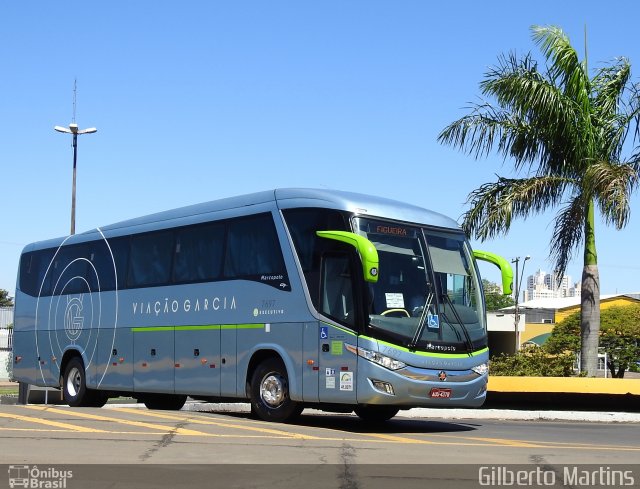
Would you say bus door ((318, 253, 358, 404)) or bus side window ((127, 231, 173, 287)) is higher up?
bus side window ((127, 231, 173, 287))

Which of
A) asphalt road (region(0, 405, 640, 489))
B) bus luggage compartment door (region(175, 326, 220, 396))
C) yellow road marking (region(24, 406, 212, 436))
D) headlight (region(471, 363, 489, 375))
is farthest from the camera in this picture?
bus luggage compartment door (region(175, 326, 220, 396))

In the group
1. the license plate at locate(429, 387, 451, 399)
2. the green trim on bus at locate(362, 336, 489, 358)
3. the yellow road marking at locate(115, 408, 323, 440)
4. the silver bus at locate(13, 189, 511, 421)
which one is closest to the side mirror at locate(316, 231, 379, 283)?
the silver bus at locate(13, 189, 511, 421)

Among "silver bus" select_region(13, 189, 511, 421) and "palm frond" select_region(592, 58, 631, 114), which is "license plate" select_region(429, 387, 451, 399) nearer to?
"silver bus" select_region(13, 189, 511, 421)

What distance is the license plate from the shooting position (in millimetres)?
14773

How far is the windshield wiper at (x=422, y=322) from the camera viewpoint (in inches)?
574

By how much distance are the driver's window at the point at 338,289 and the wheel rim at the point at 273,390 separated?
1614 mm

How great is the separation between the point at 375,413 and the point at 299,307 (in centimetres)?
295

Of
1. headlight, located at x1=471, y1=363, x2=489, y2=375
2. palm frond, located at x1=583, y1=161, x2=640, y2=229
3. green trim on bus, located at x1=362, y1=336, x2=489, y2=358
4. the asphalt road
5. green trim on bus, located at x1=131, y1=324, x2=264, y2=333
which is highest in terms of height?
palm frond, located at x1=583, y1=161, x2=640, y2=229

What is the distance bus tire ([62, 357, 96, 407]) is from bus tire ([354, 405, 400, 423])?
689cm

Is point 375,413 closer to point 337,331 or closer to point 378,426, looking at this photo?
point 378,426
